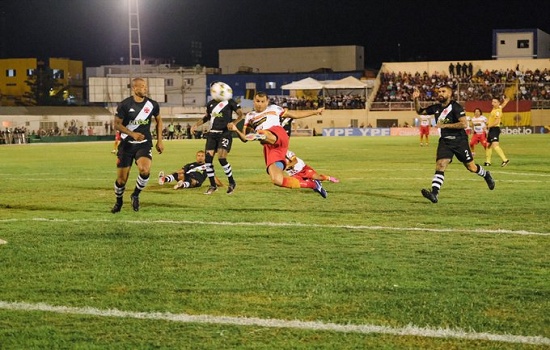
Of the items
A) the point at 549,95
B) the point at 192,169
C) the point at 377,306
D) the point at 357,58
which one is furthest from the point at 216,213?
the point at 357,58

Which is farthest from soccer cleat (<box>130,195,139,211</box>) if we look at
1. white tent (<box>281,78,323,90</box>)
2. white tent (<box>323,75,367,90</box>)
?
white tent (<box>323,75,367,90</box>)

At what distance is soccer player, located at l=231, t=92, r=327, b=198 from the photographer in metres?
13.0

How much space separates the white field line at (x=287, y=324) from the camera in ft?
17.5

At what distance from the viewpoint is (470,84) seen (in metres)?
71.3

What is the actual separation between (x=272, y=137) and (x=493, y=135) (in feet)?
41.3

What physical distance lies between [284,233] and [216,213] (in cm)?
259

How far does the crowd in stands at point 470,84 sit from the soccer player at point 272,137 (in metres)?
57.4

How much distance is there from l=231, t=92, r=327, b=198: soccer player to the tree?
98408 mm

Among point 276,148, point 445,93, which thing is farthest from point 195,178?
point 445,93

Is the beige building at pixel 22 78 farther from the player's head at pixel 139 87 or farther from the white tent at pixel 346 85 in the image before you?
the player's head at pixel 139 87

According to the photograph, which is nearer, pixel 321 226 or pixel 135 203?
pixel 321 226

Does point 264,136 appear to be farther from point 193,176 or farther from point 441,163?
point 193,176

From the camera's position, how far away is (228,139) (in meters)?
16.6

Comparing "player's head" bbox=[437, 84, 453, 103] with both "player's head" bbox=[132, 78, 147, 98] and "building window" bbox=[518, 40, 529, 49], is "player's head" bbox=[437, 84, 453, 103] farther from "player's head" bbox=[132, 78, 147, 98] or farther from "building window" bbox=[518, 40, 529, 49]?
"building window" bbox=[518, 40, 529, 49]
